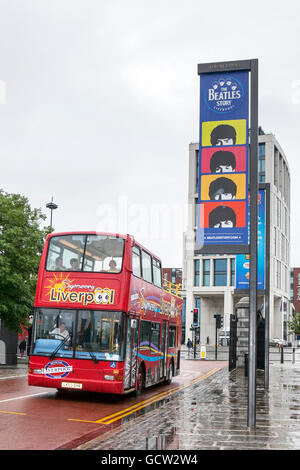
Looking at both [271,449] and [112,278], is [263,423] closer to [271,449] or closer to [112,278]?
[271,449]

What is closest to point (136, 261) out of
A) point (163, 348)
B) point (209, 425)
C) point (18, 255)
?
point (163, 348)

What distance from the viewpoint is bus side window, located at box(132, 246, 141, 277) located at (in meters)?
13.9

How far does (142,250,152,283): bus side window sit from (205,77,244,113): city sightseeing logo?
576 centimetres

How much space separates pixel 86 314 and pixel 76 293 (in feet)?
1.94

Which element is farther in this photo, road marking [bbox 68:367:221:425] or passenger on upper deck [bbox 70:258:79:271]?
passenger on upper deck [bbox 70:258:79:271]

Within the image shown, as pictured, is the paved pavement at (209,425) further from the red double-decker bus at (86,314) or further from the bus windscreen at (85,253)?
the bus windscreen at (85,253)

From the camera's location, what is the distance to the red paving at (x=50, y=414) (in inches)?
328

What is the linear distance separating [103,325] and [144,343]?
2.78 meters

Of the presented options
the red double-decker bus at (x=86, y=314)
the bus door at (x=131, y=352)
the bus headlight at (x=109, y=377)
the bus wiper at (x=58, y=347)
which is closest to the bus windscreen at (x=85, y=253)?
the red double-decker bus at (x=86, y=314)

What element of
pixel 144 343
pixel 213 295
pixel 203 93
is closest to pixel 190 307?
pixel 213 295

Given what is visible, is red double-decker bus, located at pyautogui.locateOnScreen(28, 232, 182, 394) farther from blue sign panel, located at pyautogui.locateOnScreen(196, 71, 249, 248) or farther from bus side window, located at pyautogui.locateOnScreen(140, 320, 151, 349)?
blue sign panel, located at pyautogui.locateOnScreen(196, 71, 249, 248)

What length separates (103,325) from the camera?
13.0m

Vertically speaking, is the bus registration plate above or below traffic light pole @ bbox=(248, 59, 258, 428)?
below

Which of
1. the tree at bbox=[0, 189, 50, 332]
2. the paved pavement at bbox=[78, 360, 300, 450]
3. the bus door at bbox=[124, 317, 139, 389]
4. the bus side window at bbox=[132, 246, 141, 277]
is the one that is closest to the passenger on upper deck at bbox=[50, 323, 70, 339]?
the bus door at bbox=[124, 317, 139, 389]
